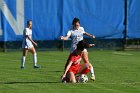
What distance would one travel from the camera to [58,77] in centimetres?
1617

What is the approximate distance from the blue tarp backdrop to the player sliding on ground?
582 inches

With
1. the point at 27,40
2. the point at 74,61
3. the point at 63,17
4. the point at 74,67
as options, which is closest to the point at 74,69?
the point at 74,67

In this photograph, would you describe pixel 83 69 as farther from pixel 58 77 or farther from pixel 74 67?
pixel 58 77

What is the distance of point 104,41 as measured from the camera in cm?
3062

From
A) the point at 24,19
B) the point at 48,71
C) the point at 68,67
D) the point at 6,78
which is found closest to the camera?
the point at 68,67

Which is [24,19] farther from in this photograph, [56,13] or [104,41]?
[104,41]

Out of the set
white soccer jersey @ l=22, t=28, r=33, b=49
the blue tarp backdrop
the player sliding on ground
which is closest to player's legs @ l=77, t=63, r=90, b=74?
the player sliding on ground

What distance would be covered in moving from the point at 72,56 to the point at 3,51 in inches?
601

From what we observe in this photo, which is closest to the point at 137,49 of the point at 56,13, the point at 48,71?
the point at 56,13

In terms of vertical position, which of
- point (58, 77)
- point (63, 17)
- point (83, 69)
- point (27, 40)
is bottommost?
point (58, 77)

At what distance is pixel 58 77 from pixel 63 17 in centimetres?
1390

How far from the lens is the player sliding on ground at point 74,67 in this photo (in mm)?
13859

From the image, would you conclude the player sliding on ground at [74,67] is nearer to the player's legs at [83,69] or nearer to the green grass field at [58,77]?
the player's legs at [83,69]

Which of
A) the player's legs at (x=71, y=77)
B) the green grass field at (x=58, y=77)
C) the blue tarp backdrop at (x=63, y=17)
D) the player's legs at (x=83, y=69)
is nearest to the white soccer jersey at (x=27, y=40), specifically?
the green grass field at (x=58, y=77)
